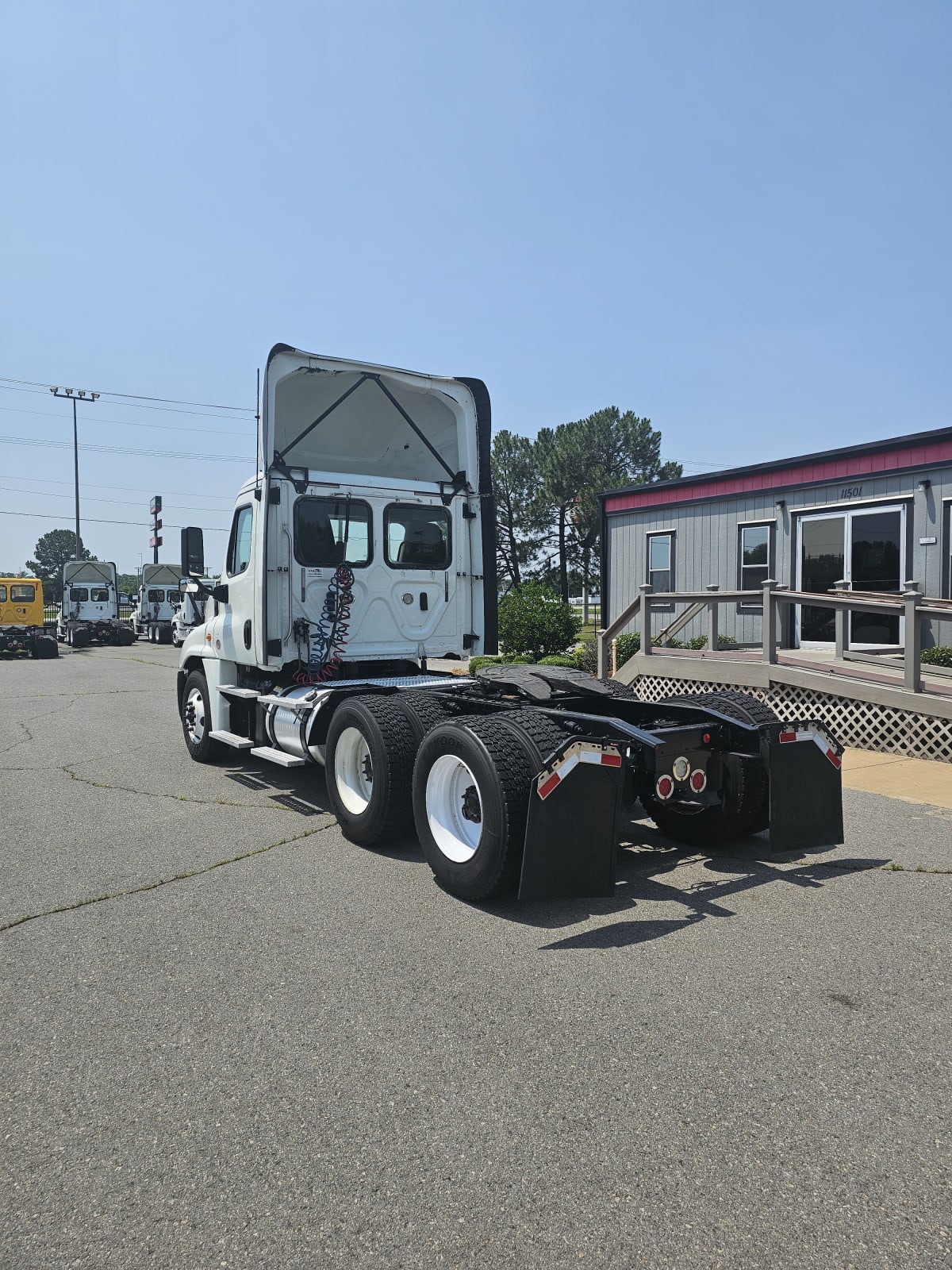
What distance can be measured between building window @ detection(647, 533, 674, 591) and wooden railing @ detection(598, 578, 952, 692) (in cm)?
316

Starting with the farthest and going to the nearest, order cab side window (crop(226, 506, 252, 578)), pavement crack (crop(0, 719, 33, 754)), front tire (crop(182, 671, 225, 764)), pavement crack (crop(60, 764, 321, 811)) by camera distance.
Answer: pavement crack (crop(0, 719, 33, 754)) < front tire (crop(182, 671, 225, 764)) < cab side window (crop(226, 506, 252, 578)) < pavement crack (crop(60, 764, 321, 811))

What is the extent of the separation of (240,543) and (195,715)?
2.06 metres

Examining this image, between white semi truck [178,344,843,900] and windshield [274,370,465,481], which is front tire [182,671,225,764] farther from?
windshield [274,370,465,481]

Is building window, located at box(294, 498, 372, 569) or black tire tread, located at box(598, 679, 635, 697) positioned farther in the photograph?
building window, located at box(294, 498, 372, 569)

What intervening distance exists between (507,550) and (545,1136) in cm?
5022

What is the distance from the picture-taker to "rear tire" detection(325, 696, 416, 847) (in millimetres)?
5879

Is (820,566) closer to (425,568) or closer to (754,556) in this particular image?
(754,556)

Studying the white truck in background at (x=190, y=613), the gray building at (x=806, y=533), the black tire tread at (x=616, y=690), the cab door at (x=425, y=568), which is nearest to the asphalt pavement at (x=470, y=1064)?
the black tire tread at (x=616, y=690)

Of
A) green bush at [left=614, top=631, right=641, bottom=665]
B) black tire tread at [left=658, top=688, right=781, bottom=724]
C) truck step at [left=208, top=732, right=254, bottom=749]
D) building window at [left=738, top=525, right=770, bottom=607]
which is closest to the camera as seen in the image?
black tire tread at [left=658, top=688, right=781, bottom=724]

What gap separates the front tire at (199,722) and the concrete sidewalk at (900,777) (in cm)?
601

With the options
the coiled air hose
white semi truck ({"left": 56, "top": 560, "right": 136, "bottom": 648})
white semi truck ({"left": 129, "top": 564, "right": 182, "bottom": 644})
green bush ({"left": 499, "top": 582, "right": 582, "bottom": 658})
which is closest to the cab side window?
the coiled air hose

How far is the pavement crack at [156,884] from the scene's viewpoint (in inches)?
188

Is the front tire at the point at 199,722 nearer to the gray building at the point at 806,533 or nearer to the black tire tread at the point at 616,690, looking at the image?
the black tire tread at the point at 616,690

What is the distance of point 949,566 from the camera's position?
490 inches
